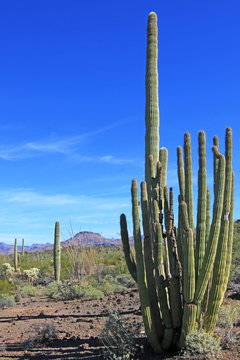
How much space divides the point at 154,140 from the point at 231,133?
161 cm

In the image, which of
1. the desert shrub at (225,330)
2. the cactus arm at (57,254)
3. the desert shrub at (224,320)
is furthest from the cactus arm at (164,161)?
the cactus arm at (57,254)

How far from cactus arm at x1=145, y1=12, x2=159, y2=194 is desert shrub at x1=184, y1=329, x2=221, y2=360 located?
2.43 m

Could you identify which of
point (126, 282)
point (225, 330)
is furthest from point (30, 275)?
point (225, 330)

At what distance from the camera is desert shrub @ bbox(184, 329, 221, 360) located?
580 centimetres

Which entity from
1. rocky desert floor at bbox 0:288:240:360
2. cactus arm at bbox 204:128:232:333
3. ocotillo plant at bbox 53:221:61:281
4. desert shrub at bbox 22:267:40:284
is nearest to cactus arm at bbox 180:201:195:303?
cactus arm at bbox 204:128:232:333

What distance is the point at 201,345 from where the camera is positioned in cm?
580

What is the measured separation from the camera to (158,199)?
21.3 ft

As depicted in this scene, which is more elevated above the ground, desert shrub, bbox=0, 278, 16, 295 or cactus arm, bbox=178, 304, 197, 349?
cactus arm, bbox=178, 304, 197, 349

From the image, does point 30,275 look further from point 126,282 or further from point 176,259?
point 176,259

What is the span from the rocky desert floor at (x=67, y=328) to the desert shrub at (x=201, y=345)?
5.7 inches

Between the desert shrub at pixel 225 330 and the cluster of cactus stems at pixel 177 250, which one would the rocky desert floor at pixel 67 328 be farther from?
the cluster of cactus stems at pixel 177 250

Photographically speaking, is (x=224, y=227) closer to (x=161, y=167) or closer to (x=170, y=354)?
(x=161, y=167)

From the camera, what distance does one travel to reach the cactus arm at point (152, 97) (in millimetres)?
6750

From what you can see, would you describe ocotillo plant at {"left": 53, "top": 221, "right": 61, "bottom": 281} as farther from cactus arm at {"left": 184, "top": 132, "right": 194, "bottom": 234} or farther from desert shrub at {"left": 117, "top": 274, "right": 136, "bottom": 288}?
cactus arm at {"left": 184, "top": 132, "right": 194, "bottom": 234}
